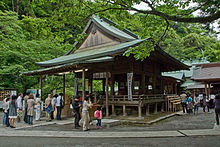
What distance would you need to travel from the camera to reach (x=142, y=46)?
9.11 metres

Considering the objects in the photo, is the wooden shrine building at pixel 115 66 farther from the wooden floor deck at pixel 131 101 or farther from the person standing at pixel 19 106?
the person standing at pixel 19 106

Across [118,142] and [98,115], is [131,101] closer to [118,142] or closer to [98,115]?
[98,115]

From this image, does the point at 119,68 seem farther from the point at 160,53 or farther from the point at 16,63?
the point at 16,63

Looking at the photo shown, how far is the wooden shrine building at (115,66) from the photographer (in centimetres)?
1234

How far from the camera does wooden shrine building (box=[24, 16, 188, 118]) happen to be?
12.3m

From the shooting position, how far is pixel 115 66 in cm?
1418

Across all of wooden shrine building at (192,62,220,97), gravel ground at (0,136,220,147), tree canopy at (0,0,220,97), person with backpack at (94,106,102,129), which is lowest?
gravel ground at (0,136,220,147)

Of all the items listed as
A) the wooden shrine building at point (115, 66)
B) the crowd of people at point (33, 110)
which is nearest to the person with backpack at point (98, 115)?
the crowd of people at point (33, 110)

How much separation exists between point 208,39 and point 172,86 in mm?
20693

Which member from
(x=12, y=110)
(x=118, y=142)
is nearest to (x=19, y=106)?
(x=12, y=110)

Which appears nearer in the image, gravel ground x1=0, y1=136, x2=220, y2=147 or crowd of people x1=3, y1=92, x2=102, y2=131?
gravel ground x1=0, y1=136, x2=220, y2=147

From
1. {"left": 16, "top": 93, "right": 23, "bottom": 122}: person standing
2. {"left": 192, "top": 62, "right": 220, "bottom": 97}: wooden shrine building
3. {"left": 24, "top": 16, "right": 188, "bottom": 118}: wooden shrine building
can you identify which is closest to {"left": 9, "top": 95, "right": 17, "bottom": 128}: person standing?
{"left": 16, "top": 93, "right": 23, "bottom": 122}: person standing

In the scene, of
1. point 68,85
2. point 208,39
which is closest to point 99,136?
point 68,85

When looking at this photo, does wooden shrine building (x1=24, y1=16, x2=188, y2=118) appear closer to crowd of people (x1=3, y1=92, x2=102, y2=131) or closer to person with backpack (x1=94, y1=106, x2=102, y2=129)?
crowd of people (x1=3, y1=92, x2=102, y2=131)
